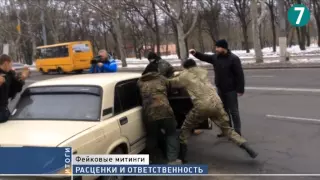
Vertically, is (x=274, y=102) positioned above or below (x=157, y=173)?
below

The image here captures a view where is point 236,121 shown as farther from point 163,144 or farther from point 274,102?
point 274,102

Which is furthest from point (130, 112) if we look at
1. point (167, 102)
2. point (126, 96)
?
point (167, 102)

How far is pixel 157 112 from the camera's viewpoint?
533 cm

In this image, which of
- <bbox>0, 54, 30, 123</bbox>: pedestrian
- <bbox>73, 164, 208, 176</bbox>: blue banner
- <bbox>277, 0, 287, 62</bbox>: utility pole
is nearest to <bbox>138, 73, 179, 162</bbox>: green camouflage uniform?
→ <bbox>0, 54, 30, 123</bbox>: pedestrian

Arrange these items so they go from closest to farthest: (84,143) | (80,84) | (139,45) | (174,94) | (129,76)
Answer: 1. (84,143)
2. (80,84)
3. (129,76)
4. (174,94)
5. (139,45)

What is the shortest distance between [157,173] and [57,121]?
1.78m

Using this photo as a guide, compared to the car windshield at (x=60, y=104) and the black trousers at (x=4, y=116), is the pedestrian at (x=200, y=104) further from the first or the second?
the black trousers at (x=4, y=116)

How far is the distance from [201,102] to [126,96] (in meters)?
1.10

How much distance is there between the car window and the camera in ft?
16.8

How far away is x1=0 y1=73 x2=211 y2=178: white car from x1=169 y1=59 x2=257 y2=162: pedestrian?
671 mm

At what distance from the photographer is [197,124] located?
5777 mm

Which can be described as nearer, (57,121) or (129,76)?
(57,121)

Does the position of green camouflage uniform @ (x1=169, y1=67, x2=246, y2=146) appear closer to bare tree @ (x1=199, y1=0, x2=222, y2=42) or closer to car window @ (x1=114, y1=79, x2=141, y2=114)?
car window @ (x1=114, y1=79, x2=141, y2=114)

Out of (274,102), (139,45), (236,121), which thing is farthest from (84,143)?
(139,45)
